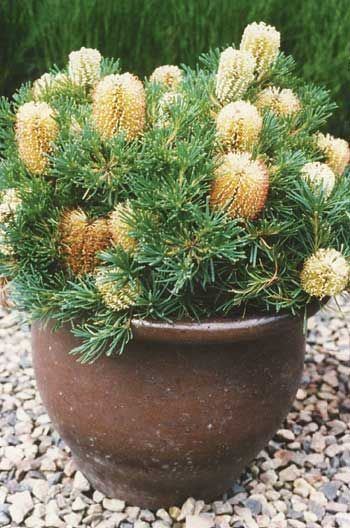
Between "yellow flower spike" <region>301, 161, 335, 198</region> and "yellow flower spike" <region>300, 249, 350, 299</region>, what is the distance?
0.12 metres

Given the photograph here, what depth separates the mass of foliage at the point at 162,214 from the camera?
1.38 m

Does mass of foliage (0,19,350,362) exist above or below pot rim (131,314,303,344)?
above

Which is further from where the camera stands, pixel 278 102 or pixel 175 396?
pixel 278 102

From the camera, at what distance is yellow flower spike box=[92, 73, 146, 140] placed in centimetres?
144

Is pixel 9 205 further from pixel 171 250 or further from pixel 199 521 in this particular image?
pixel 199 521

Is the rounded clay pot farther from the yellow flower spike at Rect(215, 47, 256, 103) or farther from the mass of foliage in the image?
the yellow flower spike at Rect(215, 47, 256, 103)

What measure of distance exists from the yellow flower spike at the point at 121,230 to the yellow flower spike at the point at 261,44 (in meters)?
0.45

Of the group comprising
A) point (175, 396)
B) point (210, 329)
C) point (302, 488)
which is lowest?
point (302, 488)

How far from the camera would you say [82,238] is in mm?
1466

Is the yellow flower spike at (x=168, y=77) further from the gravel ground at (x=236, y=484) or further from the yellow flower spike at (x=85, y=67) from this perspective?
the gravel ground at (x=236, y=484)

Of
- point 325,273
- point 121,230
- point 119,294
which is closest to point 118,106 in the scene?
point 121,230

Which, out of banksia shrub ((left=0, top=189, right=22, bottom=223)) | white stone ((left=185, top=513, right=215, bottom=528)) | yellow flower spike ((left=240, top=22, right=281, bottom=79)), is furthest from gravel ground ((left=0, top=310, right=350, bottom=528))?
yellow flower spike ((left=240, top=22, right=281, bottom=79))

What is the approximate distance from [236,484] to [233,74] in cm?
92

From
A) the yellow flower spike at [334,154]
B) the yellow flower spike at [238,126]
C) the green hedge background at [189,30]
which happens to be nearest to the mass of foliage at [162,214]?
the yellow flower spike at [238,126]
